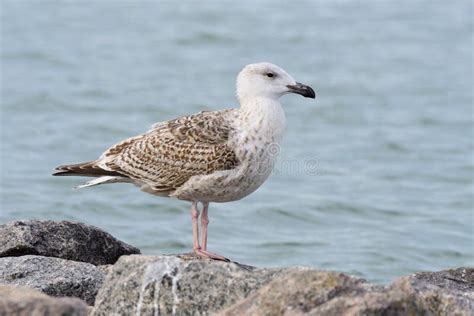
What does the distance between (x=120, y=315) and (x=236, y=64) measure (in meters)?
19.4

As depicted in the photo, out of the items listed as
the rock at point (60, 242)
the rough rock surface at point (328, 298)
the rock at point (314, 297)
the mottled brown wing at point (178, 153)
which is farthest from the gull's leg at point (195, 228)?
the rock at point (314, 297)

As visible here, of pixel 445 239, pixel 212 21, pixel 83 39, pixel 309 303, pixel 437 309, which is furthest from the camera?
pixel 212 21

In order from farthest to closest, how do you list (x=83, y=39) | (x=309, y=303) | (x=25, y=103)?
(x=83, y=39)
(x=25, y=103)
(x=309, y=303)

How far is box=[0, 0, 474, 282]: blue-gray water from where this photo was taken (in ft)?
50.8

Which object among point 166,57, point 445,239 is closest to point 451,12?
point 166,57

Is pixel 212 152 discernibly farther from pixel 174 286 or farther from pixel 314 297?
pixel 314 297

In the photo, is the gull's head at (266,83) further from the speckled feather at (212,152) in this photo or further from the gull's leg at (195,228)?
the gull's leg at (195,228)

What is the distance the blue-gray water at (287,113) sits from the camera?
15.5 m

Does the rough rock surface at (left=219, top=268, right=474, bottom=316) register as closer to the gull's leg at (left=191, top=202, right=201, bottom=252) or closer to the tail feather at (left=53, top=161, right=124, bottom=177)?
the gull's leg at (left=191, top=202, right=201, bottom=252)

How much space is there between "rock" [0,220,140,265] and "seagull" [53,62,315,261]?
541 mm

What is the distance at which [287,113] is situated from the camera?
2275cm

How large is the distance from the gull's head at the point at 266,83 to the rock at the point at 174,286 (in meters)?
2.79

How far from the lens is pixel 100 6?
1232 inches

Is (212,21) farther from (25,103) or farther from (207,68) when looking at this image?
(25,103)
